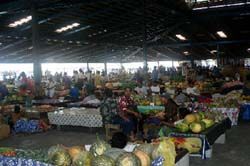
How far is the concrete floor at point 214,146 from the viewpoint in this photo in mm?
6164

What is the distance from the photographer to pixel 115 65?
37062mm

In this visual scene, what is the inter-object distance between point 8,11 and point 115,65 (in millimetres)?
23786

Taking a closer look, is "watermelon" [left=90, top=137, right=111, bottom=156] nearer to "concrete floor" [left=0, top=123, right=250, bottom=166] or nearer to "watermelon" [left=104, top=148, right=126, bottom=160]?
"watermelon" [left=104, top=148, right=126, bottom=160]

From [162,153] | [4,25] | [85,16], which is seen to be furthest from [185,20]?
[162,153]

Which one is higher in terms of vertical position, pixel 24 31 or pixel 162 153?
pixel 24 31

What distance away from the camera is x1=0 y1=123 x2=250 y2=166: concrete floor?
616 centimetres

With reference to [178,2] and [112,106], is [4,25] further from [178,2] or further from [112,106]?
[112,106]

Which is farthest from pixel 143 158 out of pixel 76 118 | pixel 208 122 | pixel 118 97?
pixel 118 97

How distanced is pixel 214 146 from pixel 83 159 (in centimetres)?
438

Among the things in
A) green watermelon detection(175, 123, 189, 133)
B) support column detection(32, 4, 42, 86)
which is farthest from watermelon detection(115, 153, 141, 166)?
support column detection(32, 4, 42, 86)

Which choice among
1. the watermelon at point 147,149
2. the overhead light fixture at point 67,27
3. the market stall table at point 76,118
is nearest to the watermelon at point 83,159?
the watermelon at point 147,149

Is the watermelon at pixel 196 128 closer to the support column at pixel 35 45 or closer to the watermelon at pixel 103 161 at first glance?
the watermelon at pixel 103 161

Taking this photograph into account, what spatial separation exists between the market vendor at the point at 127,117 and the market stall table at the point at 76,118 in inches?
44.3

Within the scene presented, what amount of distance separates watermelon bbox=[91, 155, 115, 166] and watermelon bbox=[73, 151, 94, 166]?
0.12 meters
